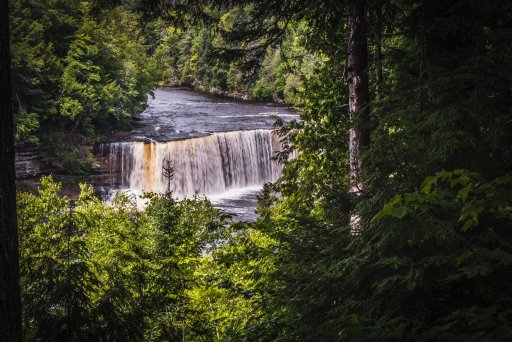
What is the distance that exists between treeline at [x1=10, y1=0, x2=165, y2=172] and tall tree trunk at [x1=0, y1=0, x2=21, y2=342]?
71.1ft

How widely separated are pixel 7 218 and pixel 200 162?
71.2 ft

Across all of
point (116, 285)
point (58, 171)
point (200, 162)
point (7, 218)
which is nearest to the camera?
point (7, 218)

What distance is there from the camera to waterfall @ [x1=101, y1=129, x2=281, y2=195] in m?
24.1

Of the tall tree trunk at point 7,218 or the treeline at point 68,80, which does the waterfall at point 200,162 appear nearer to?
A: the treeline at point 68,80

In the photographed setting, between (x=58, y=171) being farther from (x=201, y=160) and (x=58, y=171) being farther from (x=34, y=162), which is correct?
(x=201, y=160)

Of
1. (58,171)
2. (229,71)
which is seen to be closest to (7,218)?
(58,171)

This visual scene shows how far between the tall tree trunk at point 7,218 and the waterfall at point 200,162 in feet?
68.2

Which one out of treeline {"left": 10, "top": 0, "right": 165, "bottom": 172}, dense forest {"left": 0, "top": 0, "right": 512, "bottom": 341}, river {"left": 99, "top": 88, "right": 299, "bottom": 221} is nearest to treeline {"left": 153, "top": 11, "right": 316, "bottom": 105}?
river {"left": 99, "top": 88, "right": 299, "bottom": 221}

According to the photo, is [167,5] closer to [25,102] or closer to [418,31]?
[418,31]

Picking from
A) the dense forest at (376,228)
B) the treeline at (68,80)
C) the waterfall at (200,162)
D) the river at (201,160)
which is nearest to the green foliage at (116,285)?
the dense forest at (376,228)

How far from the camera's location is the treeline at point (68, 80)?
24.0 meters

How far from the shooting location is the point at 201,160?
24.6 m

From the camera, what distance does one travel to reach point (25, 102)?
81.9ft

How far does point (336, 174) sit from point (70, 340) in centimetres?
490
